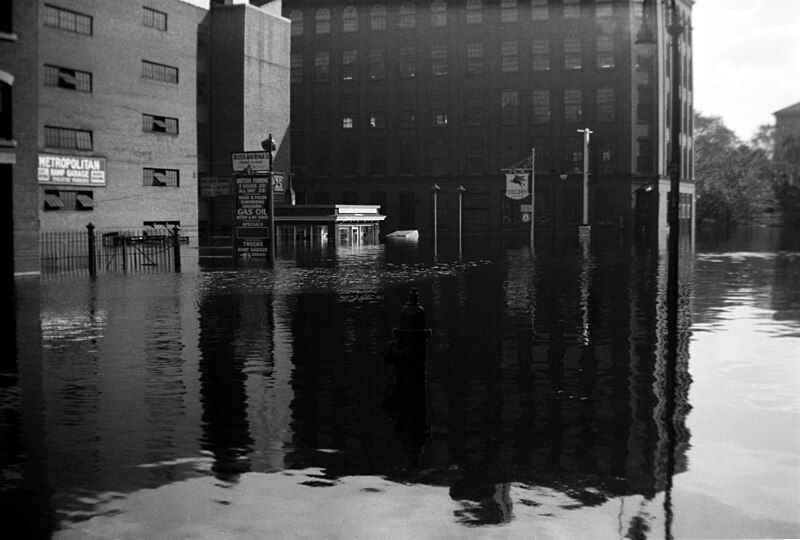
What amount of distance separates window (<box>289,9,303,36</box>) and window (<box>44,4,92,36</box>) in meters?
43.1

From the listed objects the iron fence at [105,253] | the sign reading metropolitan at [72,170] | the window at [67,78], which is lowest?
the iron fence at [105,253]

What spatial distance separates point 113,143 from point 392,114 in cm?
4230

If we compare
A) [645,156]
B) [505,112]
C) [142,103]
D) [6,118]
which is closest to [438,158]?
[505,112]

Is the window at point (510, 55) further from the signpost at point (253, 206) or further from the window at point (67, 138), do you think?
the signpost at point (253, 206)

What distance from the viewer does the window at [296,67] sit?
93625 millimetres

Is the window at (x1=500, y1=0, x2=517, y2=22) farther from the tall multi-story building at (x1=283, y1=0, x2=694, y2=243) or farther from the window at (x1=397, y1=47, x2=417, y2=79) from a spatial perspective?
the window at (x1=397, y1=47, x2=417, y2=79)

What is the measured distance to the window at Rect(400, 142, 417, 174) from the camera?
302ft

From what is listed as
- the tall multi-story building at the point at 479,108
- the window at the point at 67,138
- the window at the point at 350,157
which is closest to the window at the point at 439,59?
the tall multi-story building at the point at 479,108

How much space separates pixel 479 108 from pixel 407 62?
7.98 m

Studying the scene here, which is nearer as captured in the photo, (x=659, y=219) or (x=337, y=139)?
(x=659, y=219)

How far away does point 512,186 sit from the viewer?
60.9 meters

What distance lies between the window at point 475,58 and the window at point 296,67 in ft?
52.2

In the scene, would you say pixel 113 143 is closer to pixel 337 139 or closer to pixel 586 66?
pixel 337 139

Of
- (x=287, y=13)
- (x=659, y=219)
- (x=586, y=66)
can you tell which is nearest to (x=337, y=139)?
(x=287, y=13)
